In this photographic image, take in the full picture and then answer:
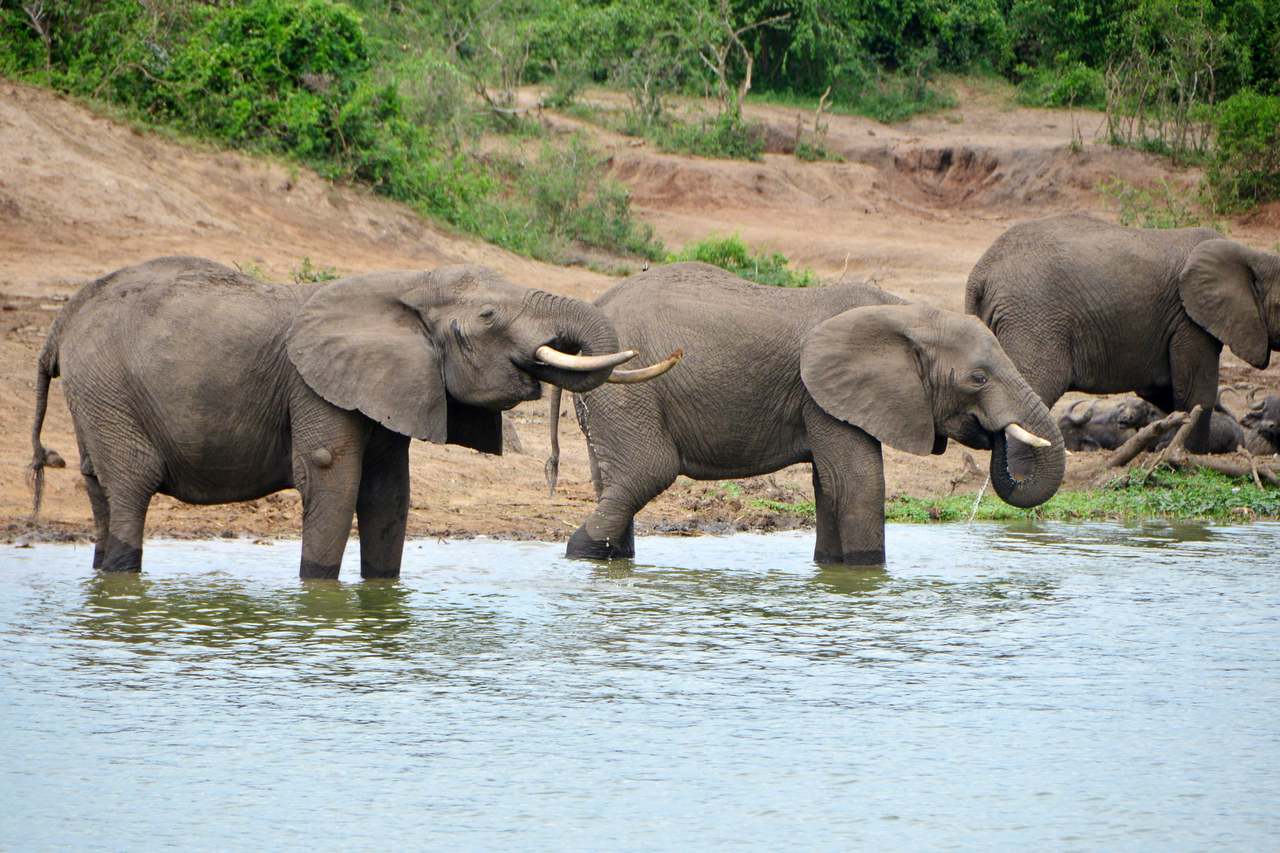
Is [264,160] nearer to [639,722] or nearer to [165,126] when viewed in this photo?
[165,126]

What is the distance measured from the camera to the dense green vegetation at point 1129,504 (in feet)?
39.8

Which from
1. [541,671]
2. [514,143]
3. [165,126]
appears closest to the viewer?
[541,671]

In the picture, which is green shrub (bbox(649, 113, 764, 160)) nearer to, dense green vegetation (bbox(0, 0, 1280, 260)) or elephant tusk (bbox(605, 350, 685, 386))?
dense green vegetation (bbox(0, 0, 1280, 260))

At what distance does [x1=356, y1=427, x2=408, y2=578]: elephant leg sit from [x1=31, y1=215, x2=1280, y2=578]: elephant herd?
0.01m

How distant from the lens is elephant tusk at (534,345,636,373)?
7738mm

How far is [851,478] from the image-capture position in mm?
9172

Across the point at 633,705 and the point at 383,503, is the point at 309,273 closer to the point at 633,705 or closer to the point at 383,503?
the point at 383,503

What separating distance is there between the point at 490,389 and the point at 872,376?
6.93 ft

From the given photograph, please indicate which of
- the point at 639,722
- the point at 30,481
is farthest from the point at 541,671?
the point at 30,481

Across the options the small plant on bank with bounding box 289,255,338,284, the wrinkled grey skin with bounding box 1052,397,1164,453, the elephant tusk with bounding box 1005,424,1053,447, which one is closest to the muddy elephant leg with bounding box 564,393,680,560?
the elephant tusk with bounding box 1005,424,1053,447

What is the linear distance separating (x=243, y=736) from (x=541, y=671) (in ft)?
4.56

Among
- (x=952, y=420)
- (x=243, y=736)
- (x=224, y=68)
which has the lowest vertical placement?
(x=243, y=736)

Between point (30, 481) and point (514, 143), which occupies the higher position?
point (514, 143)

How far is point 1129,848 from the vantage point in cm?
500
